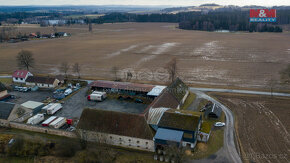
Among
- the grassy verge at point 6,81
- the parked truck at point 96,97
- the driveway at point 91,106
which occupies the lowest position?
the driveway at point 91,106

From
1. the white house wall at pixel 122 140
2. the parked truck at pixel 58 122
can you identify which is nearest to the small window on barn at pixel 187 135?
the white house wall at pixel 122 140

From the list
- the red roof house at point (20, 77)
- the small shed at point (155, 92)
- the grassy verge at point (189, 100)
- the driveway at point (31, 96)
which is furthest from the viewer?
the red roof house at point (20, 77)

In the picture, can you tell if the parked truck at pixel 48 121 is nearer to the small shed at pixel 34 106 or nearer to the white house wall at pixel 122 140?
the small shed at pixel 34 106

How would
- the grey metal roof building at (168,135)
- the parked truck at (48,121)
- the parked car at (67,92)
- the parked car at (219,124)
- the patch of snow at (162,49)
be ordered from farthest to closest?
1. the patch of snow at (162,49)
2. the parked car at (67,92)
3. the parked truck at (48,121)
4. the parked car at (219,124)
5. the grey metal roof building at (168,135)

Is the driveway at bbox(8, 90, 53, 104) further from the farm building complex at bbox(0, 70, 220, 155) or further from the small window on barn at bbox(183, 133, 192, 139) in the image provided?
Answer: the small window on barn at bbox(183, 133, 192, 139)

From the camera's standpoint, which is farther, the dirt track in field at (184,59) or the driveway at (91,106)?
the dirt track in field at (184,59)

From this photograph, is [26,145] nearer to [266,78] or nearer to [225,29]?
[266,78]

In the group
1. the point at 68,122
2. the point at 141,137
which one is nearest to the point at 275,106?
the point at 141,137
